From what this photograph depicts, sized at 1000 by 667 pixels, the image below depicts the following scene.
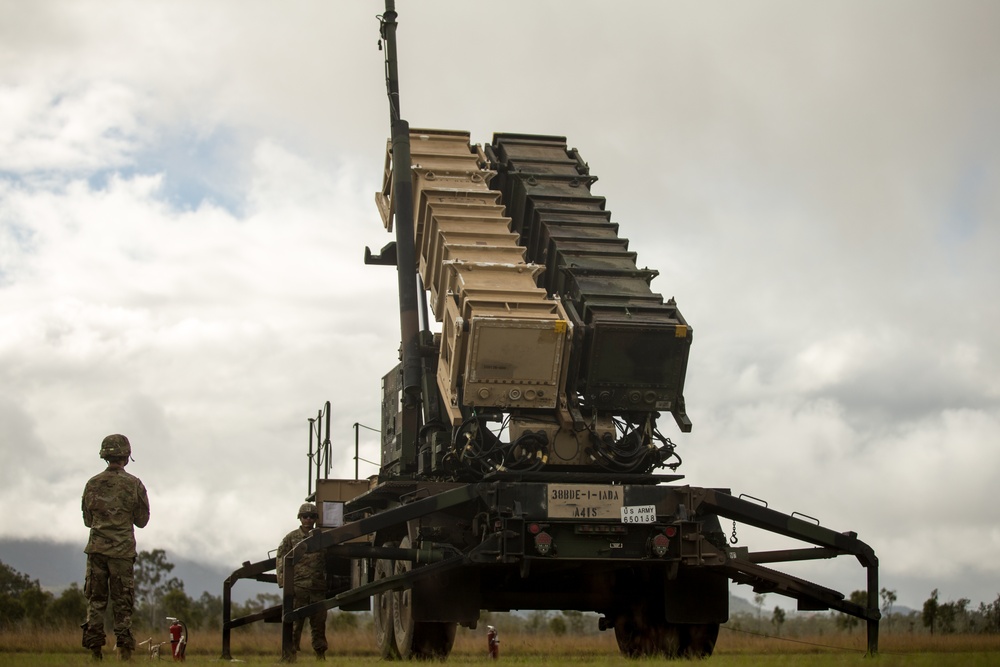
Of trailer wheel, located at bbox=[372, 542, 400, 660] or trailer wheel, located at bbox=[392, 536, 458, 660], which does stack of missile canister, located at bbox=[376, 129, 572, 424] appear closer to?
trailer wheel, located at bbox=[392, 536, 458, 660]

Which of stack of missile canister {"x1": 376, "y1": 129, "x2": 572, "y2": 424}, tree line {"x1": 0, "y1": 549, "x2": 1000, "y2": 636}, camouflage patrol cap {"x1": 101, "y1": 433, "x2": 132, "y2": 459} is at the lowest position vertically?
tree line {"x1": 0, "y1": 549, "x2": 1000, "y2": 636}

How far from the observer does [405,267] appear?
14430mm

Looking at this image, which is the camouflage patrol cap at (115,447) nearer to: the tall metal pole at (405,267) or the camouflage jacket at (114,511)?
the camouflage jacket at (114,511)

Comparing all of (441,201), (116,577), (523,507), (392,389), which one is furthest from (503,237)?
(116,577)

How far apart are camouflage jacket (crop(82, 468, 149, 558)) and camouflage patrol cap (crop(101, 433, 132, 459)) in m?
0.13

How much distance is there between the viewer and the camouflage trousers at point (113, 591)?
10656 mm

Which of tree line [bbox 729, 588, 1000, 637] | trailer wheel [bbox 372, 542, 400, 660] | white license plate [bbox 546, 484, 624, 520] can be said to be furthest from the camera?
tree line [bbox 729, 588, 1000, 637]

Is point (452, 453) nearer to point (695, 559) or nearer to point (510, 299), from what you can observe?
point (510, 299)

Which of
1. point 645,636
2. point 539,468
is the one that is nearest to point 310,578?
point 539,468

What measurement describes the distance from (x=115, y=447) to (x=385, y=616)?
4006 millimetres

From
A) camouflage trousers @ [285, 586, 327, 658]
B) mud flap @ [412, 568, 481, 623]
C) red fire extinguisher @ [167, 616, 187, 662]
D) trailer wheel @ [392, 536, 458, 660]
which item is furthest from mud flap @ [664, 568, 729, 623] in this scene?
red fire extinguisher @ [167, 616, 187, 662]

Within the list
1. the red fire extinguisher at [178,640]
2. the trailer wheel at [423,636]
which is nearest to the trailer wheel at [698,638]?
the trailer wheel at [423,636]

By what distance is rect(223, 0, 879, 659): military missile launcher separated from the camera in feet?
38.5

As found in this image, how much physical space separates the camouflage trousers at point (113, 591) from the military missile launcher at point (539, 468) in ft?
5.13
